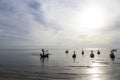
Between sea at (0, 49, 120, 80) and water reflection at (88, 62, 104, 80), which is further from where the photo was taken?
sea at (0, 49, 120, 80)

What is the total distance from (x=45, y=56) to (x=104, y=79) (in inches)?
2560

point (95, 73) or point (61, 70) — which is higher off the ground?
point (61, 70)

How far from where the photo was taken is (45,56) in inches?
3807

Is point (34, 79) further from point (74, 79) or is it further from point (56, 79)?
point (74, 79)

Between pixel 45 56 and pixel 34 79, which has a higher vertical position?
pixel 45 56

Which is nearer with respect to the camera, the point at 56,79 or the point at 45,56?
the point at 56,79

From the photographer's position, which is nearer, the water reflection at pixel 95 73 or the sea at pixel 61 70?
the water reflection at pixel 95 73

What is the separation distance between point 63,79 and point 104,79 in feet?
24.6

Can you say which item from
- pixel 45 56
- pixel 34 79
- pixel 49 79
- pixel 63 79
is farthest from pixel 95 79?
pixel 45 56

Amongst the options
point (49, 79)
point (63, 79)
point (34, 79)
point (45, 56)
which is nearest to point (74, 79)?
point (63, 79)

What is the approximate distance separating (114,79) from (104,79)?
1774mm

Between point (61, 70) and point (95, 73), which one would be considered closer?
point (95, 73)

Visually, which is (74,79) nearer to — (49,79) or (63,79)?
(63,79)

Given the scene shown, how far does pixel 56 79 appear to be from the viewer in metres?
33.1
